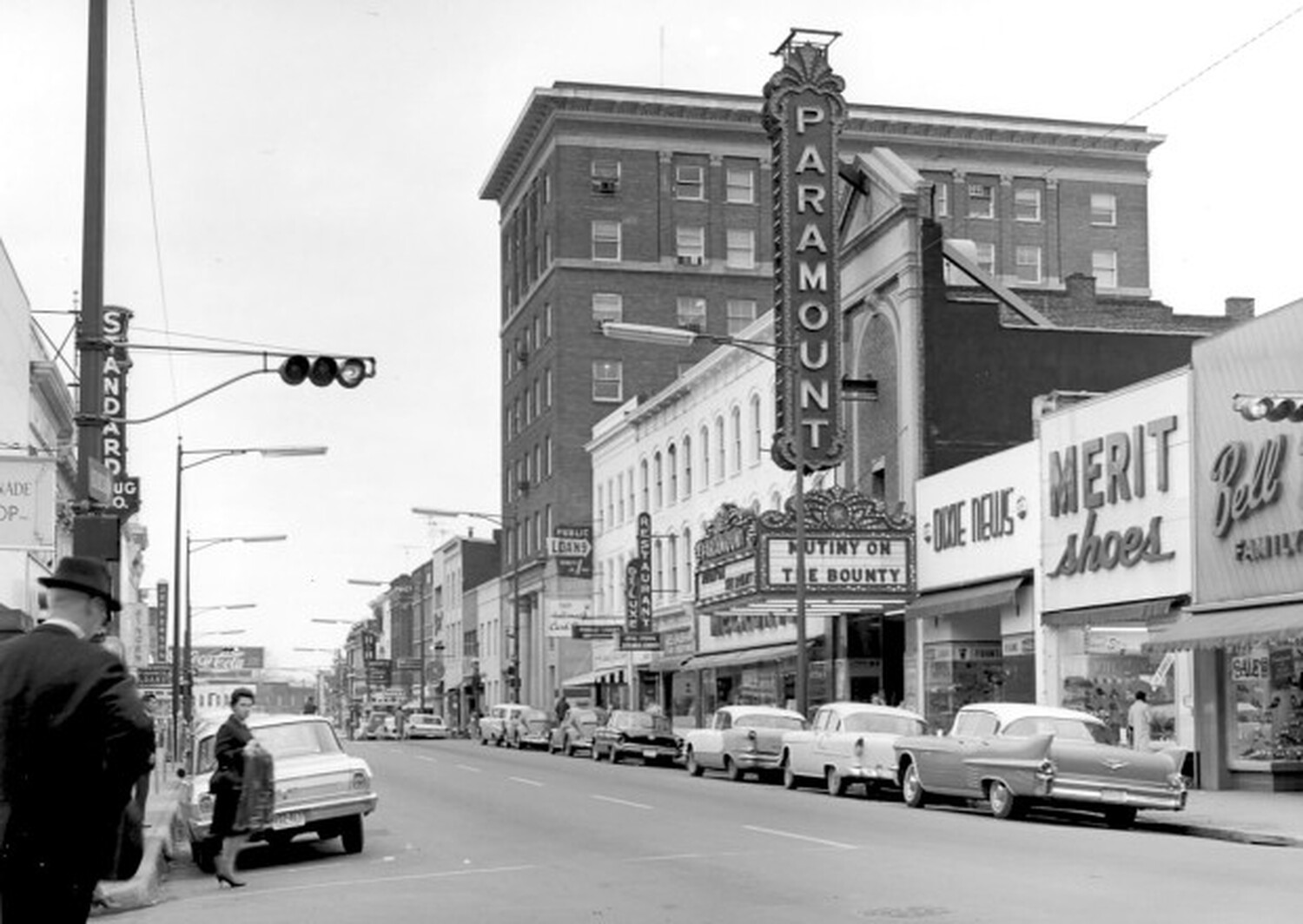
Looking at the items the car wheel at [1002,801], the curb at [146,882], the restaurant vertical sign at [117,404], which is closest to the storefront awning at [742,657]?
the restaurant vertical sign at [117,404]

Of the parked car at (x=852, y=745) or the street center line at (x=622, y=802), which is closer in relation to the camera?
the street center line at (x=622, y=802)

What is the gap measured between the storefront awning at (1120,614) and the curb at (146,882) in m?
16.4

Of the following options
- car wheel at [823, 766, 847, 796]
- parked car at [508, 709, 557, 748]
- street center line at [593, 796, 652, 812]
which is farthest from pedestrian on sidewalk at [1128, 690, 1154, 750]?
parked car at [508, 709, 557, 748]

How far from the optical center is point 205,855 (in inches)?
733

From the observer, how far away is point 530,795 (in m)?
28.5

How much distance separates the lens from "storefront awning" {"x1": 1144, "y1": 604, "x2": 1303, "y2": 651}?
25812 millimetres

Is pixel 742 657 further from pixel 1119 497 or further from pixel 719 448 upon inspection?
pixel 1119 497

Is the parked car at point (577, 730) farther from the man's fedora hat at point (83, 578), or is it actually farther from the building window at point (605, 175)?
the man's fedora hat at point (83, 578)

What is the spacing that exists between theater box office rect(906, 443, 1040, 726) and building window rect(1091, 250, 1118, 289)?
41971mm

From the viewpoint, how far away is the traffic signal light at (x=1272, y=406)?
75.2 feet

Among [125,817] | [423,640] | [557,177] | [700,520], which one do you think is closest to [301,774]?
[125,817]

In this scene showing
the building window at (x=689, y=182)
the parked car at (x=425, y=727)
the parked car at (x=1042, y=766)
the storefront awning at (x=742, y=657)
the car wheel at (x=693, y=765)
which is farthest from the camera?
the parked car at (x=425, y=727)

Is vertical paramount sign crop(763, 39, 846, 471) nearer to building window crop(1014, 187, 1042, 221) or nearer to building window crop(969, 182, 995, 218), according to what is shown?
building window crop(969, 182, 995, 218)

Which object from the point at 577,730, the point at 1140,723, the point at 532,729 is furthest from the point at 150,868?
the point at 532,729
